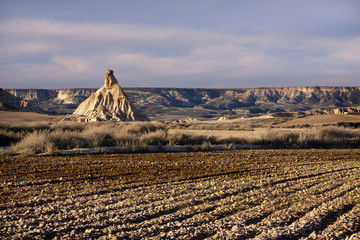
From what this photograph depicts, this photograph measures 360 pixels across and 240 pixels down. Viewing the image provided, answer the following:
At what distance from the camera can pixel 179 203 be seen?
752 cm

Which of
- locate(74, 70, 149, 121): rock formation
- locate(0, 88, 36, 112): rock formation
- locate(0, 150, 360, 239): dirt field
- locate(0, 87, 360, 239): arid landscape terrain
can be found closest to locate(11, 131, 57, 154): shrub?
locate(0, 87, 360, 239): arid landscape terrain

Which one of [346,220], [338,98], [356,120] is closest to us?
[346,220]

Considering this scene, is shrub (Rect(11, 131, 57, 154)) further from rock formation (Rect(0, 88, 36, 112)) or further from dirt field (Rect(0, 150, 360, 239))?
rock formation (Rect(0, 88, 36, 112))

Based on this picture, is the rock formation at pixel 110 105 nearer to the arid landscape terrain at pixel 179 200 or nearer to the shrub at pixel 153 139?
the shrub at pixel 153 139

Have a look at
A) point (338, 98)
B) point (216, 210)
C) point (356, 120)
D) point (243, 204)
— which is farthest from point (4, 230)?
point (338, 98)

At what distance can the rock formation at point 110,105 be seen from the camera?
195 feet

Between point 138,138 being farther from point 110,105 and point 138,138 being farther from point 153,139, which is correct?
point 110,105

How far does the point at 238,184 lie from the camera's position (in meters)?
9.64

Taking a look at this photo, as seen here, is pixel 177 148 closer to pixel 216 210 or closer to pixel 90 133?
pixel 90 133

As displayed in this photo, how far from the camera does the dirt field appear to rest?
19.3 ft

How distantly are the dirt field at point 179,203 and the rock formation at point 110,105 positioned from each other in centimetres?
4654

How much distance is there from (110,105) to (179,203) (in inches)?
2234

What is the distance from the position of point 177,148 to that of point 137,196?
13607mm

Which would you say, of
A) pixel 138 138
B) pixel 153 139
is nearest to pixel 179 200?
pixel 138 138
